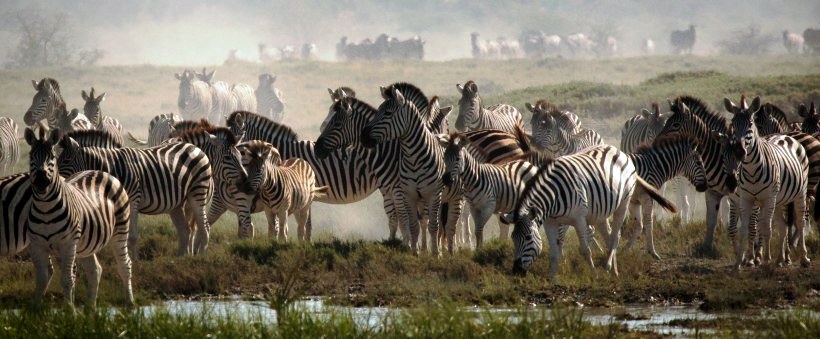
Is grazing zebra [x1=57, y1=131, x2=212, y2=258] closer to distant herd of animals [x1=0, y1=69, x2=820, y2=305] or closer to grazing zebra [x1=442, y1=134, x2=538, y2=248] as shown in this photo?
distant herd of animals [x1=0, y1=69, x2=820, y2=305]

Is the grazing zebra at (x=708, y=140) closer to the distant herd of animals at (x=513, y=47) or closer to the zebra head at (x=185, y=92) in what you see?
the zebra head at (x=185, y=92)

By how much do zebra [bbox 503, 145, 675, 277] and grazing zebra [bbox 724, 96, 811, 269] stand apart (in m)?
0.97

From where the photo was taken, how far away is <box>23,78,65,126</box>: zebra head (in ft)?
66.8

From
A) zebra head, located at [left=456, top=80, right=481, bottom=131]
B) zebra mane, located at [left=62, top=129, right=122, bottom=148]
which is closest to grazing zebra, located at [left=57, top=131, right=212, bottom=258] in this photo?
zebra mane, located at [left=62, top=129, right=122, bottom=148]

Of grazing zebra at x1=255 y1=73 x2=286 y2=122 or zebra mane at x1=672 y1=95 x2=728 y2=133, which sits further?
grazing zebra at x1=255 y1=73 x2=286 y2=122

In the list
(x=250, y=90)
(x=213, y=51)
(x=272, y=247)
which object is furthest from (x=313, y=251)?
(x=213, y=51)

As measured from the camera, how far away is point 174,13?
124m

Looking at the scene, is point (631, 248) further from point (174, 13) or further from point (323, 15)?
point (323, 15)

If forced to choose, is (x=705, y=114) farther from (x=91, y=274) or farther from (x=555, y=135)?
(x=91, y=274)

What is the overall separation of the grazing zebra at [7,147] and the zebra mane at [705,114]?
12.1 meters

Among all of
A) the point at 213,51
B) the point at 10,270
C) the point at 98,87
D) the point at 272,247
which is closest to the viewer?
the point at 10,270

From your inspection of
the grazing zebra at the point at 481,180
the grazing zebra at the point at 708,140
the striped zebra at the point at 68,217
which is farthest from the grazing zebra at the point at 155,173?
the grazing zebra at the point at 708,140

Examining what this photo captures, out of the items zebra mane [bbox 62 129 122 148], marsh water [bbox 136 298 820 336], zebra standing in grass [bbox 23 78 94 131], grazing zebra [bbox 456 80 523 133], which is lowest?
marsh water [bbox 136 298 820 336]

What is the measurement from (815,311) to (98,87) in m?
45.9
